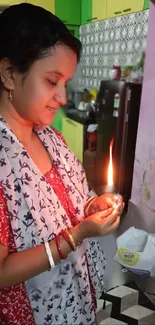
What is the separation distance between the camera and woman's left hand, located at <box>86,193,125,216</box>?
700 millimetres

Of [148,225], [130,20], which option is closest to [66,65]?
[148,225]

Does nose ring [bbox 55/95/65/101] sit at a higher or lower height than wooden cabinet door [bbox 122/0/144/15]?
lower

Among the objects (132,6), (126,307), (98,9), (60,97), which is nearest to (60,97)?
(60,97)

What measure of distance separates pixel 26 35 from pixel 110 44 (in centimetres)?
227

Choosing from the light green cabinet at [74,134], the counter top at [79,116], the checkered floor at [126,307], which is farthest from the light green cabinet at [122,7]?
the checkered floor at [126,307]

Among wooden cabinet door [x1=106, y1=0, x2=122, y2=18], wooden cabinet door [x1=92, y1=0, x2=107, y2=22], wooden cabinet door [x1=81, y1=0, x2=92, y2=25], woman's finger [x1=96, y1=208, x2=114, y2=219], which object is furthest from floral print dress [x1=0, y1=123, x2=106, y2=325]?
wooden cabinet door [x1=81, y1=0, x2=92, y2=25]

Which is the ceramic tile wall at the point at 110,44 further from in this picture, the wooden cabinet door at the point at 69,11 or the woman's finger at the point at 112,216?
the woman's finger at the point at 112,216

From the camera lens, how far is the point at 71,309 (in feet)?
2.48

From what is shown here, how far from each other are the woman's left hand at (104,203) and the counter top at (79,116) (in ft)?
6.99

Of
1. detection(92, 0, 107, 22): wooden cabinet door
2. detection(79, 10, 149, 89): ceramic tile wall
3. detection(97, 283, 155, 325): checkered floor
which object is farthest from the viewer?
detection(92, 0, 107, 22): wooden cabinet door

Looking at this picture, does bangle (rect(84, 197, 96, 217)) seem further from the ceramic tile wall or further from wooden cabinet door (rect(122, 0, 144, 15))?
wooden cabinet door (rect(122, 0, 144, 15))

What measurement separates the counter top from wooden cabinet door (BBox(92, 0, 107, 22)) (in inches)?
36.1

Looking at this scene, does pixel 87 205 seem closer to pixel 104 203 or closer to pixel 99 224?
pixel 104 203

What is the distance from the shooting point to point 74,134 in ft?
10.2
